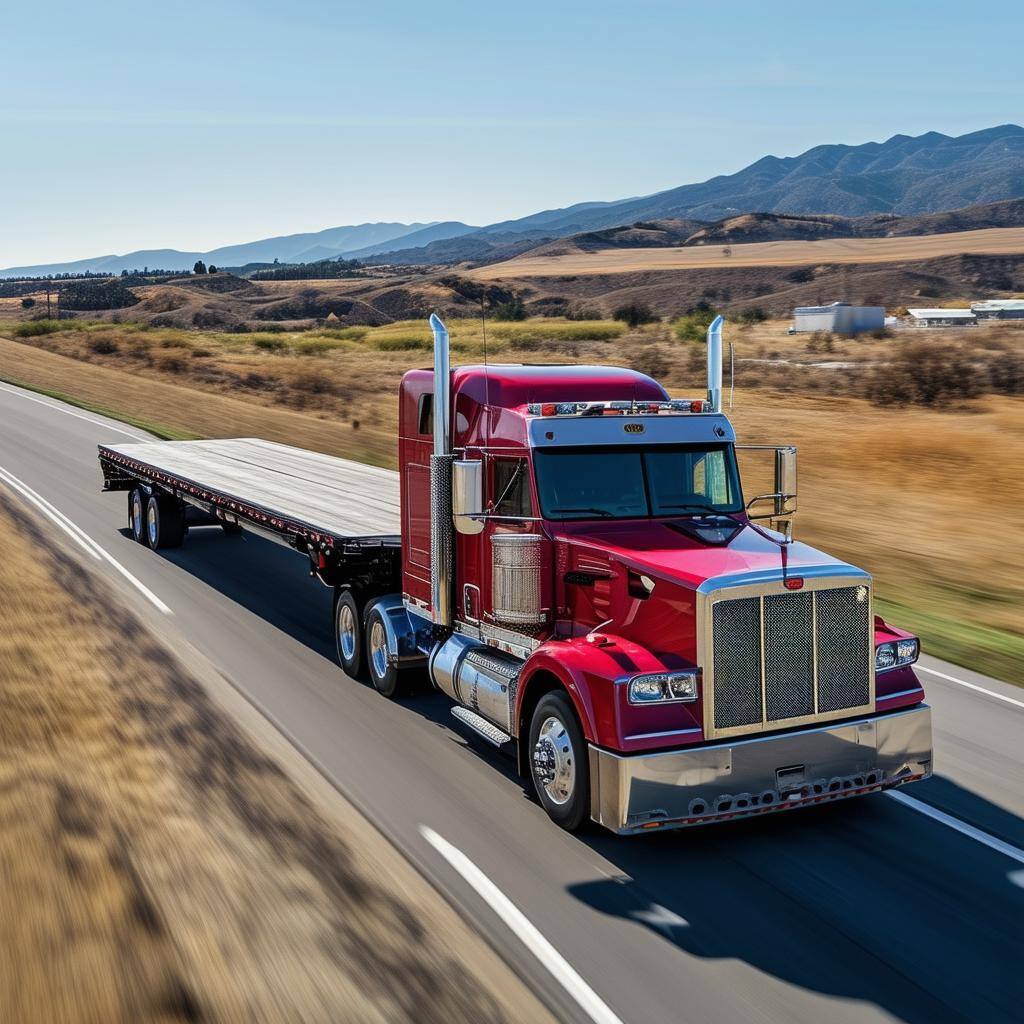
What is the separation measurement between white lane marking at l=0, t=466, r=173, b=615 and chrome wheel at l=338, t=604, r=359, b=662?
125 inches

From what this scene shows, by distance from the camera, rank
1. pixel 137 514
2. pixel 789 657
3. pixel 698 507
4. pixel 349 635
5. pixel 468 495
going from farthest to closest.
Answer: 1. pixel 137 514
2. pixel 349 635
3. pixel 698 507
4. pixel 468 495
5. pixel 789 657

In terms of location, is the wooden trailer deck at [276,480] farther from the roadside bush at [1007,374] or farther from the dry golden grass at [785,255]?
the dry golden grass at [785,255]

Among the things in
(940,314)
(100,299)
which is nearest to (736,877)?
(940,314)

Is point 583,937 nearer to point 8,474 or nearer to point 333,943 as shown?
point 333,943

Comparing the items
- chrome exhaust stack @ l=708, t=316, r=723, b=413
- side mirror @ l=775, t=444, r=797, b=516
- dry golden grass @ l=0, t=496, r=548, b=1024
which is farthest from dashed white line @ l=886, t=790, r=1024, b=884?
dry golden grass @ l=0, t=496, r=548, b=1024

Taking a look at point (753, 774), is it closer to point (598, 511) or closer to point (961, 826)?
point (961, 826)

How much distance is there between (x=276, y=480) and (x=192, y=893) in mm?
10057

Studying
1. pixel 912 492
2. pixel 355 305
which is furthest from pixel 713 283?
pixel 912 492

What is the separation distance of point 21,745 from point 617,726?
4408 millimetres

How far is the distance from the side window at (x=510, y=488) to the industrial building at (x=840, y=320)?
54.0 m

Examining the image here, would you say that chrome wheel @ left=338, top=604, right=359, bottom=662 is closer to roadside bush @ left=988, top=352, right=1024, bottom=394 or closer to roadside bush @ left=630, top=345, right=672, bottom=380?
roadside bush @ left=988, top=352, right=1024, bottom=394

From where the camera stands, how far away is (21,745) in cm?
834

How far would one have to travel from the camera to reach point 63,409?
36781 millimetres

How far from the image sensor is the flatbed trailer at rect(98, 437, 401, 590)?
36.7 ft
